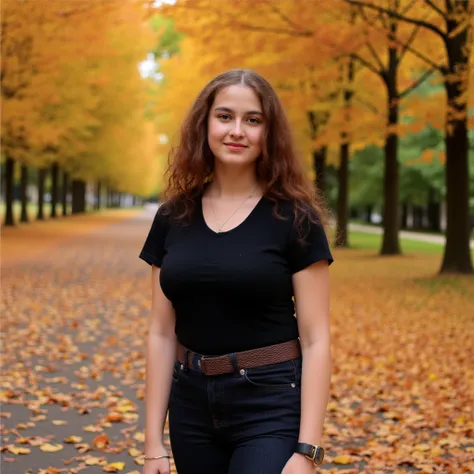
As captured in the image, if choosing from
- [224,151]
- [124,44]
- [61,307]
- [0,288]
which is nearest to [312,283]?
[224,151]

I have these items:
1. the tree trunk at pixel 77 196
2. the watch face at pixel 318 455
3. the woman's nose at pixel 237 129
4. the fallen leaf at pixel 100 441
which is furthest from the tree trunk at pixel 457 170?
the tree trunk at pixel 77 196

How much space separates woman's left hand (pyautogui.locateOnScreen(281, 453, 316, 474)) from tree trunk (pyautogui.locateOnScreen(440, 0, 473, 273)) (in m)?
12.9

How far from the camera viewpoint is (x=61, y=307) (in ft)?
39.5

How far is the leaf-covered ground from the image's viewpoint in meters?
5.38

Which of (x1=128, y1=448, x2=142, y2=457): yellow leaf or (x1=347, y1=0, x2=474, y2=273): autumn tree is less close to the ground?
(x1=347, y1=0, x2=474, y2=273): autumn tree

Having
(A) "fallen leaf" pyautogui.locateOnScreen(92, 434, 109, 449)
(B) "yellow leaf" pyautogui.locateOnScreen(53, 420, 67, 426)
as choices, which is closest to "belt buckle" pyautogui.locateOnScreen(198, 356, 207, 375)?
(A) "fallen leaf" pyautogui.locateOnScreen(92, 434, 109, 449)

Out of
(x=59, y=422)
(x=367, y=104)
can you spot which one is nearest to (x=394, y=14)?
(x=367, y=104)

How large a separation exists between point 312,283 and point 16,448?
3.53 m

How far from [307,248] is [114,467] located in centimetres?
302

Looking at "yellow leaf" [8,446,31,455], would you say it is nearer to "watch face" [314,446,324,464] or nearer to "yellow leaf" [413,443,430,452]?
"yellow leaf" [413,443,430,452]

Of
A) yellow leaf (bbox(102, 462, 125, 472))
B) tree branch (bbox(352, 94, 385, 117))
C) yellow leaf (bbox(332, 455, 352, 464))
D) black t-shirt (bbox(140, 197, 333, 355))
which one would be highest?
tree branch (bbox(352, 94, 385, 117))

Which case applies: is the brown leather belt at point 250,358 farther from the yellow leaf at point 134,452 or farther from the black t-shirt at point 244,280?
the yellow leaf at point 134,452

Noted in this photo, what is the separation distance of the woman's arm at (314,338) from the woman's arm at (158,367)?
0.47m

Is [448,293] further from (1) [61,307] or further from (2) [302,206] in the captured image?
(2) [302,206]
